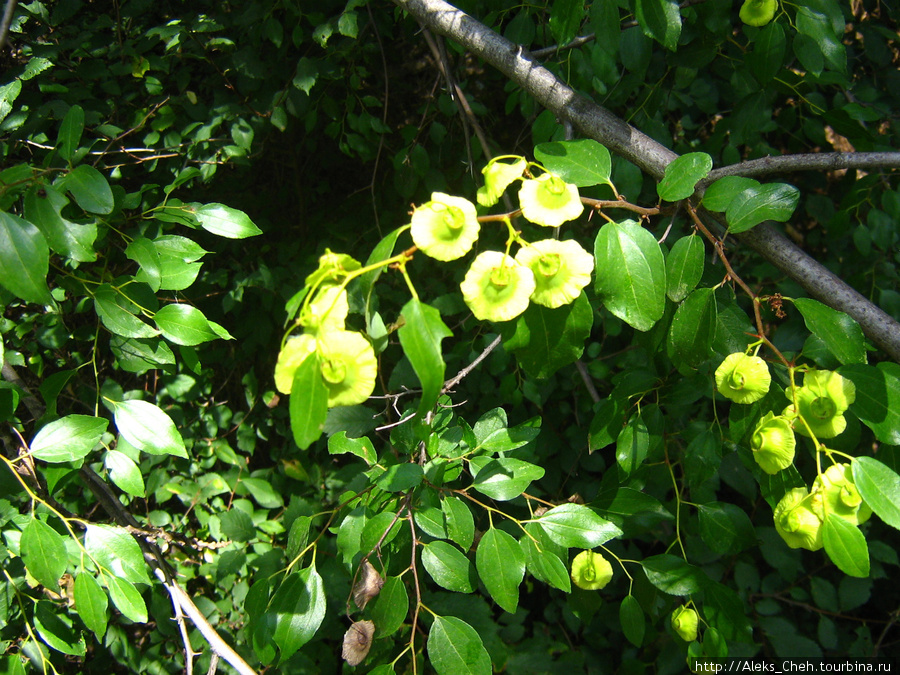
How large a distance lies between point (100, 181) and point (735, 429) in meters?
0.87

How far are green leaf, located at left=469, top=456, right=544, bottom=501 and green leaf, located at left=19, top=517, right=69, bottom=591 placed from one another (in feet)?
1.83

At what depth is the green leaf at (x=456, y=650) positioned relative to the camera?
2.39 feet

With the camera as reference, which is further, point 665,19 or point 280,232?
point 280,232

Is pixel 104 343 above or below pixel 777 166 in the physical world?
below

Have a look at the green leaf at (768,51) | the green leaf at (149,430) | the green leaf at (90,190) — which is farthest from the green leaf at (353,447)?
the green leaf at (768,51)

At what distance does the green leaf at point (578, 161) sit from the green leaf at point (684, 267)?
12 centimetres

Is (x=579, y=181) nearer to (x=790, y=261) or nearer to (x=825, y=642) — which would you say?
(x=790, y=261)

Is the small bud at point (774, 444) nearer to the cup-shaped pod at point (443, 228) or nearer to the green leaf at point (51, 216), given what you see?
the cup-shaped pod at point (443, 228)

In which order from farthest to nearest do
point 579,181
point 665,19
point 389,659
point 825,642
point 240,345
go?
point 240,345
point 825,642
point 389,659
point 665,19
point 579,181

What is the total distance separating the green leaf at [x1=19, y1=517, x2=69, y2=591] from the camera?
30.1 inches

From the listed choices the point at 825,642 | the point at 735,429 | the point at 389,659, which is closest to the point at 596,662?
the point at 825,642

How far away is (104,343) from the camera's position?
1.47 metres

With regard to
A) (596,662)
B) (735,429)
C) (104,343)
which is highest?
(735,429)

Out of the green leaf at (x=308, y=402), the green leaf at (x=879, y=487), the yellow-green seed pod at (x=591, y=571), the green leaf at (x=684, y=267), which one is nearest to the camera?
the green leaf at (x=308, y=402)
